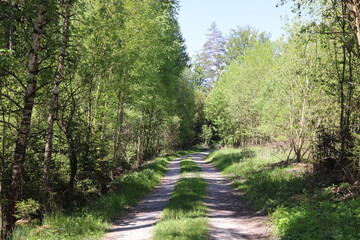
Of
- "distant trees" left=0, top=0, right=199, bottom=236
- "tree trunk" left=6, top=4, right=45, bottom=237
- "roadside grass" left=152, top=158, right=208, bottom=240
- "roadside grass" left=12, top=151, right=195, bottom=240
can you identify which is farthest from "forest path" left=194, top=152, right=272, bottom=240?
"tree trunk" left=6, top=4, right=45, bottom=237

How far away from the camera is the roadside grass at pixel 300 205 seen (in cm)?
629

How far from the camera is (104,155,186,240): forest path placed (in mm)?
7849

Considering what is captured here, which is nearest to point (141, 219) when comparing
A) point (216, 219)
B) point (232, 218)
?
point (216, 219)

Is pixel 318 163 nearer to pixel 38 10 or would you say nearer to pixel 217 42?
pixel 38 10

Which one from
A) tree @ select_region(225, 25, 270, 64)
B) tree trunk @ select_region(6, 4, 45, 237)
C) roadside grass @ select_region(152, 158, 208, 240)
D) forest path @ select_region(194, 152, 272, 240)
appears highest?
tree @ select_region(225, 25, 270, 64)

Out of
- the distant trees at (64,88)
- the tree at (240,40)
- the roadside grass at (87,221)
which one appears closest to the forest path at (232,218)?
the roadside grass at (87,221)

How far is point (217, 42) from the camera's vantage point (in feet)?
244

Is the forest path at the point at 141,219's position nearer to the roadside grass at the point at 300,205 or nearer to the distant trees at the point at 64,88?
A: the distant trees at the point at 64,88

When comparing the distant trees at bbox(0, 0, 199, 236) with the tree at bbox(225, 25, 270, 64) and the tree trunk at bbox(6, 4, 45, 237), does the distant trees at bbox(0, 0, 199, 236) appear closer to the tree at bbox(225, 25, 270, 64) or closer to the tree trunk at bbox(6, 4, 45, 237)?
the tree trunk at bbox(6, 4, 45, 237)

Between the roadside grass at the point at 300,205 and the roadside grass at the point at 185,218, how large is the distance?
6.37ft

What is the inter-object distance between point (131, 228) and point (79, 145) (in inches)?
161

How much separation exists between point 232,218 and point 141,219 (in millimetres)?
2963

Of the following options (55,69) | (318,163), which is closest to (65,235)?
(55,69)

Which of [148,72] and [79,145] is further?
[148,72]
